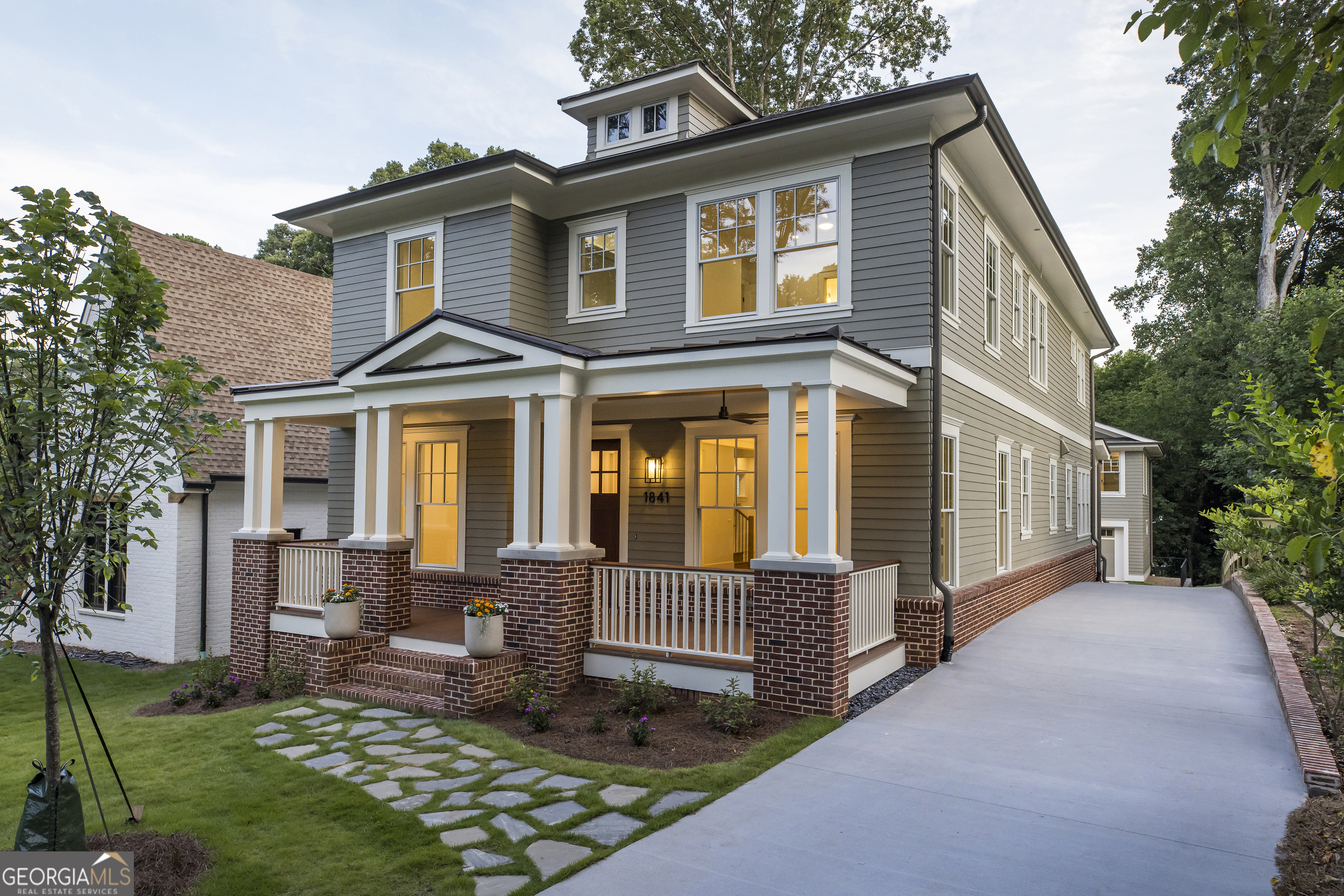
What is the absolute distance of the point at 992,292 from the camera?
11906 millimetres

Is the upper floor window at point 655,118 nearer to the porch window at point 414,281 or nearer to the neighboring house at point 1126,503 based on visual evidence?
the porch window at point 414,281

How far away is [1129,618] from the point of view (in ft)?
40.2

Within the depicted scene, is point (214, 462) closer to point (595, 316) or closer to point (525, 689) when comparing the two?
point (595, 316)

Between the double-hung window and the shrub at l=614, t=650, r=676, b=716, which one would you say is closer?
the shrub at l=614, t=650, r=676, b=716

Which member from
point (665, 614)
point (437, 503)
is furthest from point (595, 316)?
point (665, 614)

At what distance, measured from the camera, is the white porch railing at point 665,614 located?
25.4 ft

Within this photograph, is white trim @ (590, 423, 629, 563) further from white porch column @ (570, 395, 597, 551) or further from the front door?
white porch column @ (570, 395, 597, 551)

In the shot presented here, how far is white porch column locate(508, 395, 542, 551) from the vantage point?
27.5 feet

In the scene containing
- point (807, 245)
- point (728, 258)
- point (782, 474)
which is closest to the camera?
point (782, 474)

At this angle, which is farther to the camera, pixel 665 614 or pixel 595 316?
pixel 595 316

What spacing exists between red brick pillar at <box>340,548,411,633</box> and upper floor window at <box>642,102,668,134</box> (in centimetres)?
734

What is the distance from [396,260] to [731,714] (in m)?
8.96

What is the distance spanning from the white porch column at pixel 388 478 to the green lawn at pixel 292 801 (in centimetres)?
212

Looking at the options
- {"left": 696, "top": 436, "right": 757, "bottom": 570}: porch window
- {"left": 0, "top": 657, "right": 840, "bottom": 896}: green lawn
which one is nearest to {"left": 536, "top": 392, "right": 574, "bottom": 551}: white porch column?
{"left": 0, "top": 657, "right": 840, "bottom": 896}: green lawn
